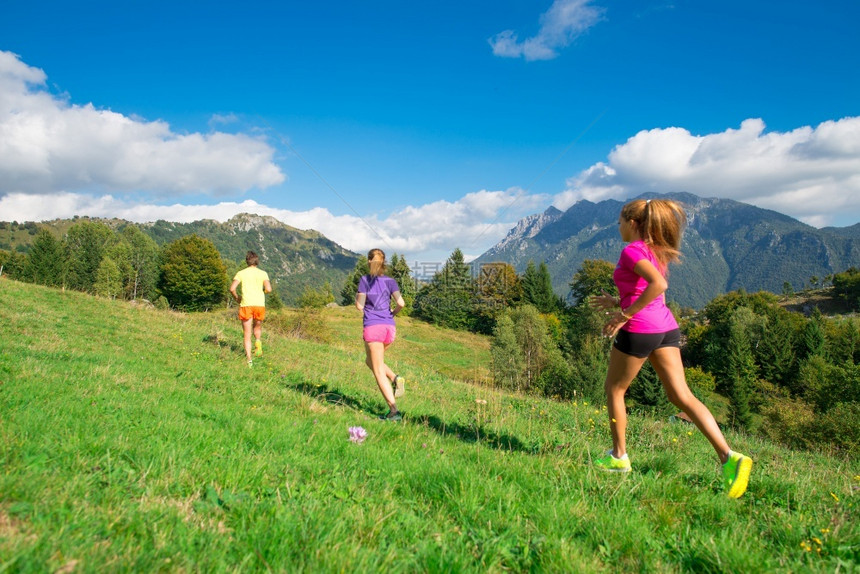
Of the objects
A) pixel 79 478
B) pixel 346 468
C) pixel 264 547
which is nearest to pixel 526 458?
pixel 346 468

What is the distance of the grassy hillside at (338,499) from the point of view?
2021mm

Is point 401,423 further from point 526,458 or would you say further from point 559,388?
point 559,388

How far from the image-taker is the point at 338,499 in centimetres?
282

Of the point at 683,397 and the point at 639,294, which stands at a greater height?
the point at 639,294

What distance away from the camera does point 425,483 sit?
3162 millimetres

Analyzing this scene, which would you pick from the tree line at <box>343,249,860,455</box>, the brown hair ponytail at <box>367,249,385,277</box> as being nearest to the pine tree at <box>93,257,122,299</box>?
the tree line at <box>343,249,860,455</box>

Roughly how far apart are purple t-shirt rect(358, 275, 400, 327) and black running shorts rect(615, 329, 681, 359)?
3482mm

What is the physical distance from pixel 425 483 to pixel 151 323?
13.6m

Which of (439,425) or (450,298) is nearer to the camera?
(439,425)

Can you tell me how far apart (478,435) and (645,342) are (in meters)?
2.11

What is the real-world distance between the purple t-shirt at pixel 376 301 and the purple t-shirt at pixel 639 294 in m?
3.39

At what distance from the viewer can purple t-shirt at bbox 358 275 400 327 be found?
6547 mm

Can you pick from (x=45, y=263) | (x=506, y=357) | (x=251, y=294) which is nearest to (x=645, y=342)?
(x=251, y=294)

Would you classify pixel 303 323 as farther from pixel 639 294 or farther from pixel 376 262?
pixel 639 294
